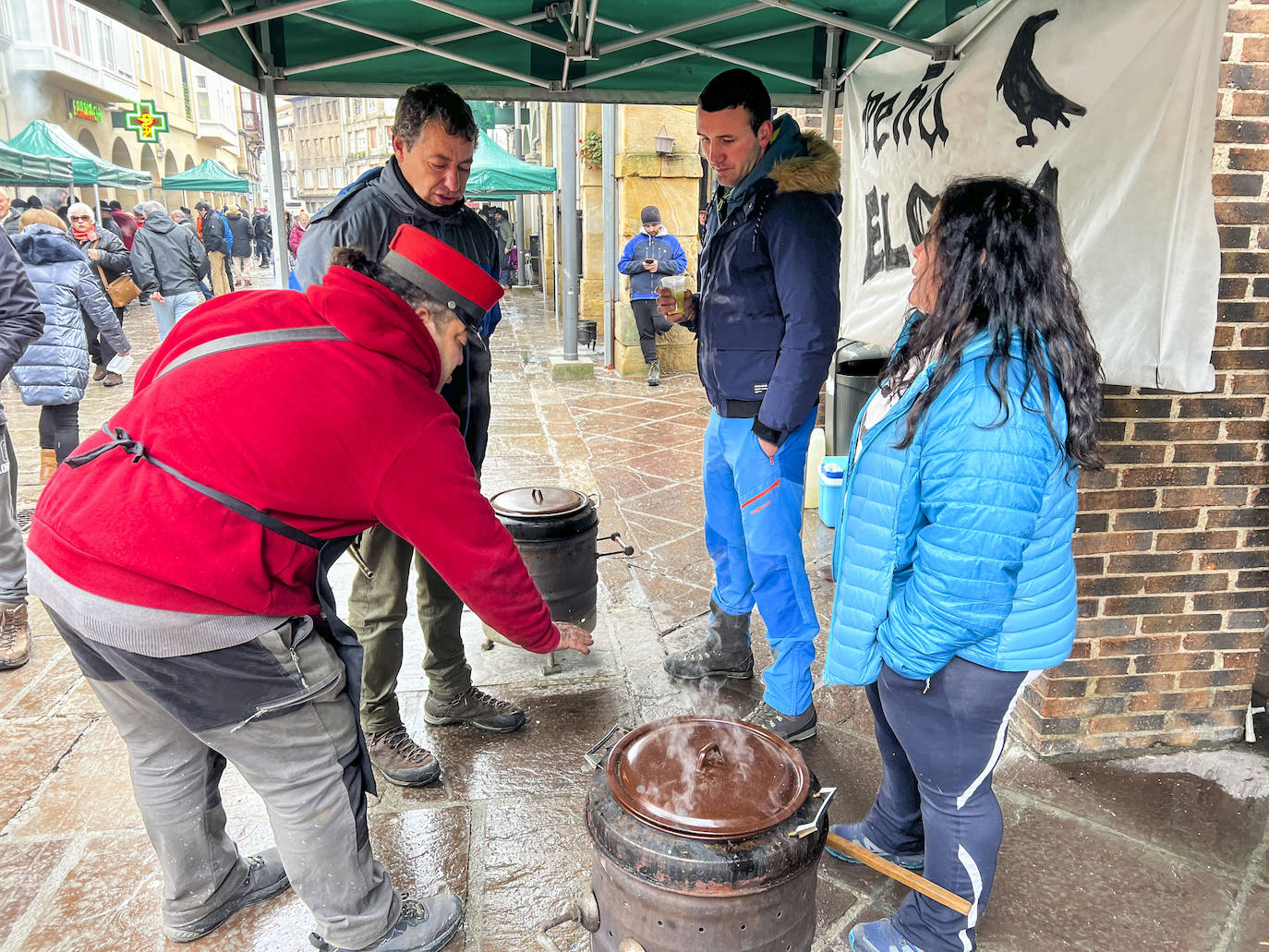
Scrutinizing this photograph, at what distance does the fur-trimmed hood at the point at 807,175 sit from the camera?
9.33 ft

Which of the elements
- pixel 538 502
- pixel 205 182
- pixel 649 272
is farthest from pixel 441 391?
pixel 205 182

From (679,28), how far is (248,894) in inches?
146

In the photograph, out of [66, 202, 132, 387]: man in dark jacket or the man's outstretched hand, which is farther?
[66, 202, 132, 387]: man in dark jacket

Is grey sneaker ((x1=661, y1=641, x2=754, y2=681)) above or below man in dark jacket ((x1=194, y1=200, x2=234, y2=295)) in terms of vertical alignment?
below

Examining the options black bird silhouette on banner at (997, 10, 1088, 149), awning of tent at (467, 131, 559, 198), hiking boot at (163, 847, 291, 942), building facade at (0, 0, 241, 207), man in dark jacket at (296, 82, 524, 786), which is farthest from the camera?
building facade at (0, 0, 241, 207)

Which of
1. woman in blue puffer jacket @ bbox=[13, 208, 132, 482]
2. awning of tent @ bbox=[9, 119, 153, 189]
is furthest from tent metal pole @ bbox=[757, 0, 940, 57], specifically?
awning of tent @ bbox=[9, 119, 153, 189]

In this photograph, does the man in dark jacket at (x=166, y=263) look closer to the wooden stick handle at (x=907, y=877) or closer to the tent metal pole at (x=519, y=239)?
the wooden stick handle at (x=907, y=877)

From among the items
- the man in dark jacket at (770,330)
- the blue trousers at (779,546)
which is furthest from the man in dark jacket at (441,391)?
the blue trousers at (779,546)

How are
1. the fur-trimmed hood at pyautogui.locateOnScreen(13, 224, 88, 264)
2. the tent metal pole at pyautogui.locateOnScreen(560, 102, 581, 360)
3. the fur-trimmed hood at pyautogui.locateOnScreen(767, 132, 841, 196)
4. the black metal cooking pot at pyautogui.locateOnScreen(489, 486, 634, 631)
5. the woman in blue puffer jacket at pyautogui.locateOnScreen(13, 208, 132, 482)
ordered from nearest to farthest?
the fur-trimmed hood at pyautogui.locateOnScreen(767, 132, 841, 196) → the black metal cooking pot at pyautogui.locateOnScreen(489, 486, 634, 631) → the woman in blue puffer jacket at pyautogui.locateOnScreen(13, 208, 132, 482) → the fur-trimmed hood at pyautogui.locateOnScreen(13, 224, 88, 264) → the tent metal pole at pyautogui.locateOnScreen(560, 102, 581, 360)

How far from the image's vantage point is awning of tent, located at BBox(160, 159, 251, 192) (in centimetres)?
2469

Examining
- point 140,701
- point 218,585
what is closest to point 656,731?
point 218,585

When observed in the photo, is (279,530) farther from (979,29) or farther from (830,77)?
(830,77)

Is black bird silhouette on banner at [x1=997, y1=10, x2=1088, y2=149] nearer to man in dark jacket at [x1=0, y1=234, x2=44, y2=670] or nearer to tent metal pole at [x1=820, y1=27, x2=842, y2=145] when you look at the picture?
tent metal pole at [x1=820, y1=27, x2=842, y2=145]

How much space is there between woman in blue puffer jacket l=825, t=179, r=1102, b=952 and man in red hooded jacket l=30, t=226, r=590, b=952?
2.73 feet
